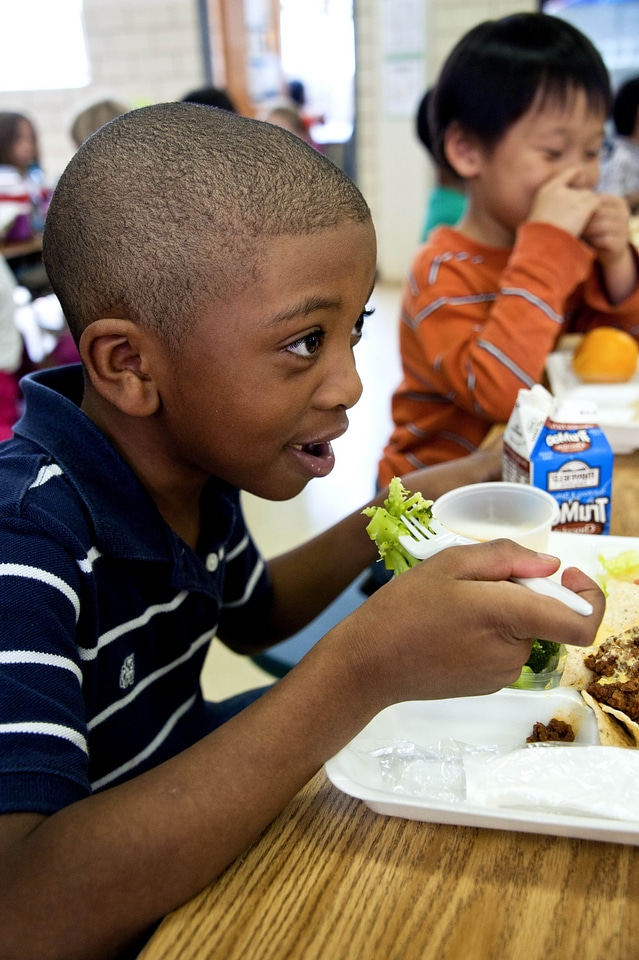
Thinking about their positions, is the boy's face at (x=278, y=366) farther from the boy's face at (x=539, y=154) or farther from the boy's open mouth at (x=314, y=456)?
the boy's face at (x=539, y=154)

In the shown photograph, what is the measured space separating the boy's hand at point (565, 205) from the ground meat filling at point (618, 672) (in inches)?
36.1

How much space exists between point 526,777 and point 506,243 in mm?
1214

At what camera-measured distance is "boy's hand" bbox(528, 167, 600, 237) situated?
4.54ft

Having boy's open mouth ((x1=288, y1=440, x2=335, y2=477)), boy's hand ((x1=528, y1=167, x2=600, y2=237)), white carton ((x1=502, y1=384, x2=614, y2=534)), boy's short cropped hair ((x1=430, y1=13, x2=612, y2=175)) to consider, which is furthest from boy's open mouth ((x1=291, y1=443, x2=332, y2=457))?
boy's short cropped hair ((x1=430, y1=13, x2=612, y2=175))

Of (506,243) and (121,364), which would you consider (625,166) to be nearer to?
(506,243)

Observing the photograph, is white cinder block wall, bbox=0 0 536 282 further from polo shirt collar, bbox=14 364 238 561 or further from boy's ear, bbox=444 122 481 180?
polo shirt collar, bbox=14 364 238 561

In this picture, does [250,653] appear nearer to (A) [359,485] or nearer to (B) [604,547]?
(B) [604,547]

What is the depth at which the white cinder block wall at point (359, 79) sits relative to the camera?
5578mm

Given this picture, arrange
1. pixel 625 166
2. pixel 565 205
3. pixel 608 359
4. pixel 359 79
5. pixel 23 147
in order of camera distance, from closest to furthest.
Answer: pixel 608 359
pixel 565 205
pixel 625 166
pixel 23 147
pixel 359 79

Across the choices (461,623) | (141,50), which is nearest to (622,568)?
(461,623)

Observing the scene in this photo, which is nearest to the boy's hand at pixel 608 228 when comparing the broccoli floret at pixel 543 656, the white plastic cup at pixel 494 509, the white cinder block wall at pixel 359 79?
the white plastic cup at pixel 494 509

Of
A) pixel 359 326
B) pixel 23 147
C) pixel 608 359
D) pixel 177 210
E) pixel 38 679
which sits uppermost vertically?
pixel 177 210

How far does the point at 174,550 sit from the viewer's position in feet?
2.61

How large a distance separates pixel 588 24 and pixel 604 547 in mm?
5318
